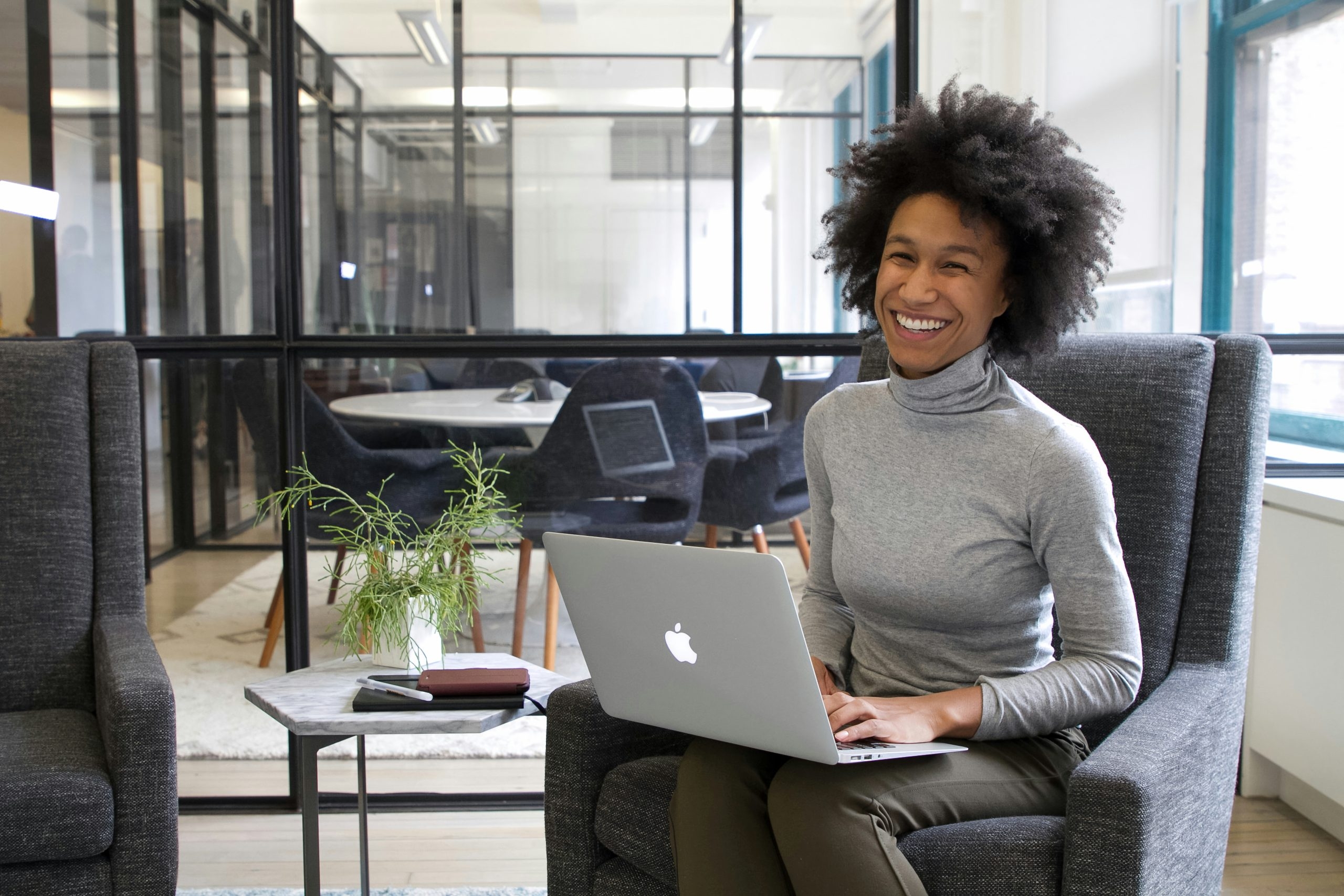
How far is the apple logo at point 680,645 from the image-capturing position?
125cm

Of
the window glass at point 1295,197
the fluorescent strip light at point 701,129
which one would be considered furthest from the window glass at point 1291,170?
the fluorescent strip light at point 701,129

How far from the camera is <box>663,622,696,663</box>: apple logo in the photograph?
4.10 feet

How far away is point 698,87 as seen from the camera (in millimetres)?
2473

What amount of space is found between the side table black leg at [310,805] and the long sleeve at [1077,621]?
93 centimetres

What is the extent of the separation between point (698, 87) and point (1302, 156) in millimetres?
1391

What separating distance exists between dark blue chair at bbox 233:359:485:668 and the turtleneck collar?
129 cm

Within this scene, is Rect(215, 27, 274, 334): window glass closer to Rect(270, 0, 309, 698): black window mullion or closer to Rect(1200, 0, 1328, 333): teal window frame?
Rect(270, 0, 309, 698): black window mullion

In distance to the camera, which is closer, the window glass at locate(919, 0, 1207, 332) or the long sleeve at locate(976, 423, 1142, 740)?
the long sleeve at locate(976, 423, 1142, 740)

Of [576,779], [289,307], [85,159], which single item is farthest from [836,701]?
[85,159]

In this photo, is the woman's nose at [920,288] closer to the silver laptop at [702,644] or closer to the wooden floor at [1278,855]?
the silver laptop at [702,644]

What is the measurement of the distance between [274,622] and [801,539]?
4.03ft


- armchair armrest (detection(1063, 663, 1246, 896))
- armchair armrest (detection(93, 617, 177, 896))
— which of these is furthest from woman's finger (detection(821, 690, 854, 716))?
armchair armrest (detection(93, 617, 177, 896))

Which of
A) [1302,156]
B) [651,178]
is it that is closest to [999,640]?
[651,178]

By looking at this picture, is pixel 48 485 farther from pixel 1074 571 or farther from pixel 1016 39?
pixel 1016 39
